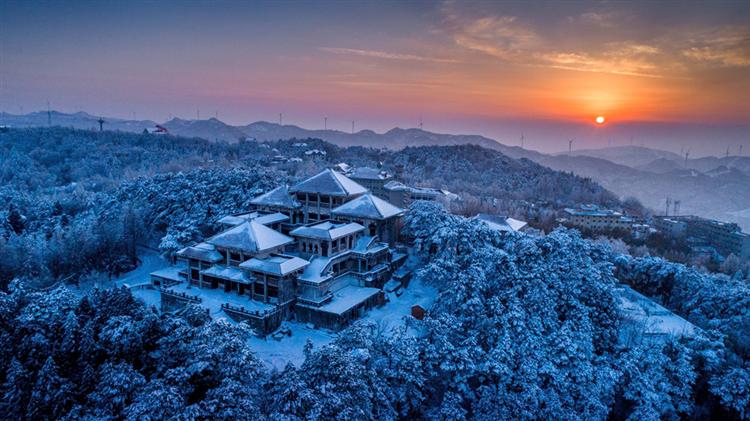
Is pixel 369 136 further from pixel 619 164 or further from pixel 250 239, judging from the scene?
pixel 250 239

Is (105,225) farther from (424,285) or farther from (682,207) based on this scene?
(682,207)

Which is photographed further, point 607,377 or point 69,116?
point 69,116

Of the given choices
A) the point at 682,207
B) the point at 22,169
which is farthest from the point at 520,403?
the point at 682,207

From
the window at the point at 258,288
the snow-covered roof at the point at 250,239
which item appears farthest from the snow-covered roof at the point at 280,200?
the window at the point at 258,288

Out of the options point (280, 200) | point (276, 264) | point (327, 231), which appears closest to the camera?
point (276, 264)

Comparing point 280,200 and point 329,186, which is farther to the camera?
point 280,200

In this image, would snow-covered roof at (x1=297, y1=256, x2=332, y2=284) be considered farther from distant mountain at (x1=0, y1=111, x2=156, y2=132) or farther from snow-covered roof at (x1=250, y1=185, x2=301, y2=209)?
distant mountain at (x1=0, y1=111, x2=156, y2=132)

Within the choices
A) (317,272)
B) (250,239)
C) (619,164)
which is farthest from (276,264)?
(619,164)
